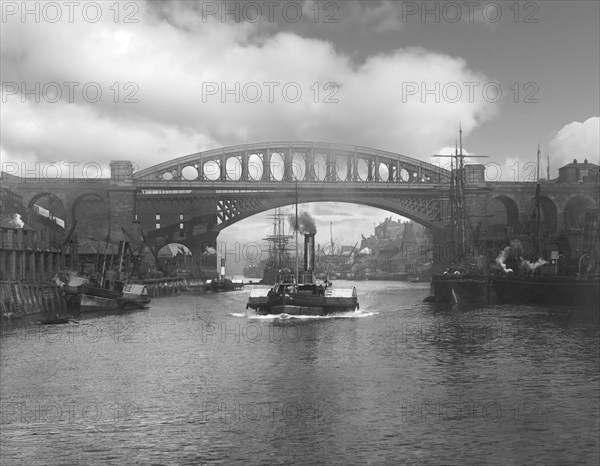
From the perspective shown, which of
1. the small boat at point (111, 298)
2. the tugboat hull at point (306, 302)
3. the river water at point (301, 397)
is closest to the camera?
the river water at point (301, 397)

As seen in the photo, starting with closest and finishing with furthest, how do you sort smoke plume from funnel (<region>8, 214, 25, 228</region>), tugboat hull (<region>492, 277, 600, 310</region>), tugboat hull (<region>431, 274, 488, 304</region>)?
1. tugboat hull (<region>492, 277, 600, 310</region>)
2. tugboat hull (<region>431, 274, 488, 304</region>)
3. smoke plume from funnel (<region>8, 214, 25, 228</region>)

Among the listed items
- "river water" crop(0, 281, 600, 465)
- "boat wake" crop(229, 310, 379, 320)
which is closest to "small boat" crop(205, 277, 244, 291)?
"boat wake" crop(229, 310, 379, 320)

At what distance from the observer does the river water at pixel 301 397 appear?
1962cm

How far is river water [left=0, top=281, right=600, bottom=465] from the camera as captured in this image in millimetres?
19625

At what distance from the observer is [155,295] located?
329 ft

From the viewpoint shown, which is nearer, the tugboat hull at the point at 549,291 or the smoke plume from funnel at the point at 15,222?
the tugboat hull at the point at 549,291

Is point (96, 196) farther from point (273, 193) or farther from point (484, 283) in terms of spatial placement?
point (484, 283)

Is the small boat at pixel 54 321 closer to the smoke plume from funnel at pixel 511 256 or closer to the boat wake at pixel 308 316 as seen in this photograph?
the boat wake at pixel 308 316

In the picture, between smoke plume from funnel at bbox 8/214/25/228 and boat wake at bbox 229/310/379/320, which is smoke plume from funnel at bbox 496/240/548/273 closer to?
boat wake at bbox 229/310/379/320

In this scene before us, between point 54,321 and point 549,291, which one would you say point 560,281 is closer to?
point 549,291

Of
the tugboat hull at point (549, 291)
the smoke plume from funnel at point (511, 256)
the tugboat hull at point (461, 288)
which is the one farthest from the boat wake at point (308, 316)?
the smoke plume from funnel at point (511, 256)

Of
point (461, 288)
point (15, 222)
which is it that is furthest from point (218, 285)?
point (461, 288)

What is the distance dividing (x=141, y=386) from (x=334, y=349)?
1273cm

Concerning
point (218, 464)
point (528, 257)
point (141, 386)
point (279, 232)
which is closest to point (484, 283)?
point (528, 257)
